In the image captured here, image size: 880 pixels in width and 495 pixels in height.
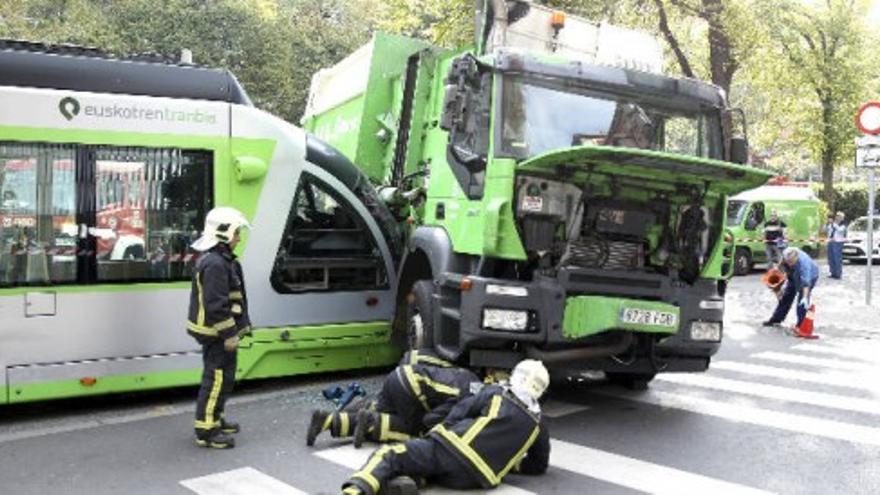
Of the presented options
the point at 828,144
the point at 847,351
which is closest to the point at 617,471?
the point at 847,351

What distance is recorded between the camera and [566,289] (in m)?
6.64

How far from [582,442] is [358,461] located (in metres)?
1.73

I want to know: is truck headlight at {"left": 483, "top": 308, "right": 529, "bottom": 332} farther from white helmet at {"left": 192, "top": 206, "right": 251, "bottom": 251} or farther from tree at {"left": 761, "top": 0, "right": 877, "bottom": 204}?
tree at {"left": 761, "top": 0, "right": 877, "bottom": 204}

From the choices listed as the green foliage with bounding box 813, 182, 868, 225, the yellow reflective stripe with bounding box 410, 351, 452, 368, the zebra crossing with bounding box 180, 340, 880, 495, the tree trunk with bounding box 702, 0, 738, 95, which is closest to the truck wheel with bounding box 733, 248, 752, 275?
the tree trunk with bounding box 702, 0, 738, 95

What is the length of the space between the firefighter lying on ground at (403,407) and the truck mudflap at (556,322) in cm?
63

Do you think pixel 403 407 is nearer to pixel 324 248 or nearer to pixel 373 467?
pixel 373 467

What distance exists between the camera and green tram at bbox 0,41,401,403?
6.56 m

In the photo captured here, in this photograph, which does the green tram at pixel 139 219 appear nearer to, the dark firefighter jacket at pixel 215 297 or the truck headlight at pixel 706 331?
the dark firefighter jacket at pixel 215 297

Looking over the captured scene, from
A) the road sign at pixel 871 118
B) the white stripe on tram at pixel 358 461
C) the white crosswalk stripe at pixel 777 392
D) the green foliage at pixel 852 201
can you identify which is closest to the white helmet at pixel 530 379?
the white stripe on tram at pixel 358 461

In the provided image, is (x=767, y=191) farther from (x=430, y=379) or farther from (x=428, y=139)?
(x=430, y=379)

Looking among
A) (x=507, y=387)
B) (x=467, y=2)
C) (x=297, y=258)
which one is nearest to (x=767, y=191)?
(x=467, y=2)

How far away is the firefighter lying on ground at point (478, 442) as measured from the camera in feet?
16.1

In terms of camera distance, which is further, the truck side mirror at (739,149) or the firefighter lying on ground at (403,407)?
the truck side mirror at (739,149)

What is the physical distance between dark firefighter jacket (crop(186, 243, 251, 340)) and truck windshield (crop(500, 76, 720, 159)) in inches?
90.3
